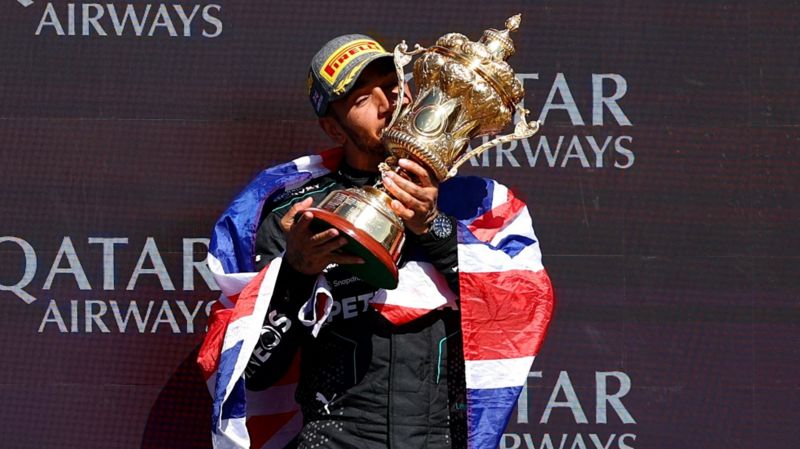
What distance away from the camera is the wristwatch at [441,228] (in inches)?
103

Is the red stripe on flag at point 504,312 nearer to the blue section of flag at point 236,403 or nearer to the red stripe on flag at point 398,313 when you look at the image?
the red stripe on flag at point 398,313

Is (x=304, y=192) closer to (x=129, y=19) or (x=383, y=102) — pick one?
(x=383, y=102)

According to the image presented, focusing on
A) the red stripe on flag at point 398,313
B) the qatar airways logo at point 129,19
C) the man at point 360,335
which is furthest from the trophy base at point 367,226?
the qatar airways logo at point 129,19

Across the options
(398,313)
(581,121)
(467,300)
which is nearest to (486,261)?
(467,300)

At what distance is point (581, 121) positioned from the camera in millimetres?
3582

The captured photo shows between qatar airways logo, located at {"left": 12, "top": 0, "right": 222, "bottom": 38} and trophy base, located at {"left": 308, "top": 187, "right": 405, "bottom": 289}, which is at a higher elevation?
qatar airways logo, located at {"left": 12, "top": 0, "right": 222, "bottom": 38}

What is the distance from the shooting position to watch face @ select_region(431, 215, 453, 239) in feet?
8.55

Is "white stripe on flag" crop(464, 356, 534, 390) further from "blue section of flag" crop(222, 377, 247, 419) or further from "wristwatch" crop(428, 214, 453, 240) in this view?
"blue section of flag" crop(222, 377, 247, 419)

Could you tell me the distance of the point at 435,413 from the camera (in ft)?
8.73

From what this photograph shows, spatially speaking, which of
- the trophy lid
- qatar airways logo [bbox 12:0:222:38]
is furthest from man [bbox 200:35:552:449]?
qatar airways logo [bbox 12:0:222:38]

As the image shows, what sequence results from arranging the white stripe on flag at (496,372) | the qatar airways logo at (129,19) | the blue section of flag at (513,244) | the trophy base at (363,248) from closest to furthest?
1. the trophy base at (363,248)
2. the white stripe on flag at (496,372)
3. the blue section of flag at (513,244)
4. the qatar airways logo at (129,19)

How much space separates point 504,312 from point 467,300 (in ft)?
0.31

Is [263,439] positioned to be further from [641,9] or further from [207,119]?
[641,9]

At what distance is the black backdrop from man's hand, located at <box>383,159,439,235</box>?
3.66ft
